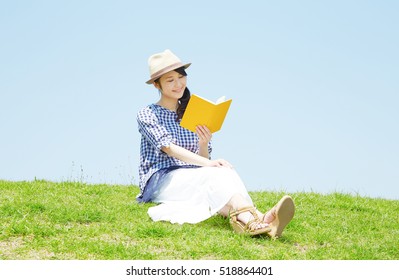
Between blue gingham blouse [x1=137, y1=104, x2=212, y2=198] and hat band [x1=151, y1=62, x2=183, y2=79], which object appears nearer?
hat band [x1=151, y1=62, x2=183, y2=79]

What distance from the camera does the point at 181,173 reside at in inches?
248

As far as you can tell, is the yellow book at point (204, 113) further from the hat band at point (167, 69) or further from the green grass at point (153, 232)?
the green grass at point (153, 232)

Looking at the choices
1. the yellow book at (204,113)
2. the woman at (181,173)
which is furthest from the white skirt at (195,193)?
the yellow book at (204,113)

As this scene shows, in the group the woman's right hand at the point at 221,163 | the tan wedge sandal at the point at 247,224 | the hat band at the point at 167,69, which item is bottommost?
the tan wedge sandal at the point at 247,224

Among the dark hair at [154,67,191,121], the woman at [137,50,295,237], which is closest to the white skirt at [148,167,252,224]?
the woman at [137,50,295,237]

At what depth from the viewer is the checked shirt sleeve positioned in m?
6.20

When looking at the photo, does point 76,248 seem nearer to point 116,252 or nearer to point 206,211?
point 116,252

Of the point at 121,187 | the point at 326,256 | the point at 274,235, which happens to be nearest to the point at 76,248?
the point at 274,235

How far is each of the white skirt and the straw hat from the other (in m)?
1.06

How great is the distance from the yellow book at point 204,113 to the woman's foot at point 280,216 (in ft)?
3.88

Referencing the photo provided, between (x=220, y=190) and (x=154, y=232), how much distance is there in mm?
767

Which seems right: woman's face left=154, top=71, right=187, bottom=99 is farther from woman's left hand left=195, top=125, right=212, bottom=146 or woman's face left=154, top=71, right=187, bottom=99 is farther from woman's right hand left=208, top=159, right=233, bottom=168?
woman's right hand left=208, top=159, right=233, bottom=168

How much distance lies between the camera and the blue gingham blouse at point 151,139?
6.41 m
